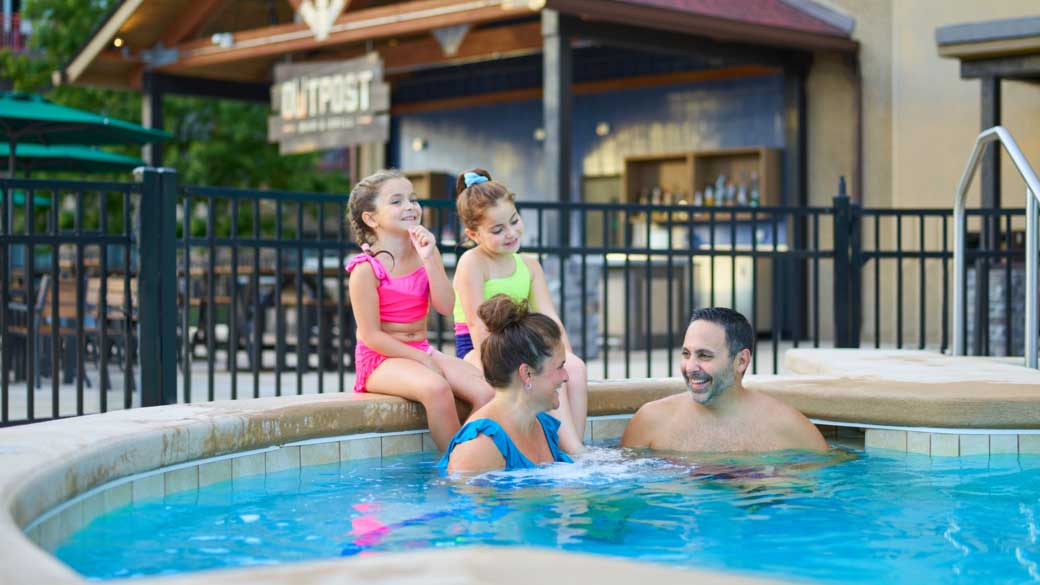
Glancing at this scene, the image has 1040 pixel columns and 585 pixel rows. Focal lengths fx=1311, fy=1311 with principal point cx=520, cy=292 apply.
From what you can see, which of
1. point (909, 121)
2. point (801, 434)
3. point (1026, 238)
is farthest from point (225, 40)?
point (801, 434)

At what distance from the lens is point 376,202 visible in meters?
5.10

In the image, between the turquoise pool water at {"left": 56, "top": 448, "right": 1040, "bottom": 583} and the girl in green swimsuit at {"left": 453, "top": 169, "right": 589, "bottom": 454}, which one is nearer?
the turquoise pool water at {"left": 56, "top": 448, "right": 1040, "bottom": 583}

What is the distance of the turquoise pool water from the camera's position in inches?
131

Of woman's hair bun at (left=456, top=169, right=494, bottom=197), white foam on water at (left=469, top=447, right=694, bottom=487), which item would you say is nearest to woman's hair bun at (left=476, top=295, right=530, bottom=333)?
white foam on water at (left=469, top=447, right=694, bottom=487)

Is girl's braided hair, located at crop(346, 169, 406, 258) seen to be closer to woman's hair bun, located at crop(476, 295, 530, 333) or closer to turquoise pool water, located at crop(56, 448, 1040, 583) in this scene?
woman's hair bun, located at crop(476, 295, 530, 333)

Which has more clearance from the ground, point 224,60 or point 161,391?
point 224,60

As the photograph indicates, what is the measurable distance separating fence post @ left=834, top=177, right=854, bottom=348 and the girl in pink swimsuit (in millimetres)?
3604

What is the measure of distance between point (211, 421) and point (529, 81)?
12150 millimetres

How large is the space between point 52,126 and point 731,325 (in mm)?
6907

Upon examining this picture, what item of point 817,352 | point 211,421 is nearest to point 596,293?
point 817,352

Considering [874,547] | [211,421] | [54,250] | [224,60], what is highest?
[224,60]

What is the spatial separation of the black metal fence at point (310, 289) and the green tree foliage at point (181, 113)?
2482 millimetres

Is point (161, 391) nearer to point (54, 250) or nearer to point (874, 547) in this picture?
point (54, 250)

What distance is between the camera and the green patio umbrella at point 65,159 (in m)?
11.3
